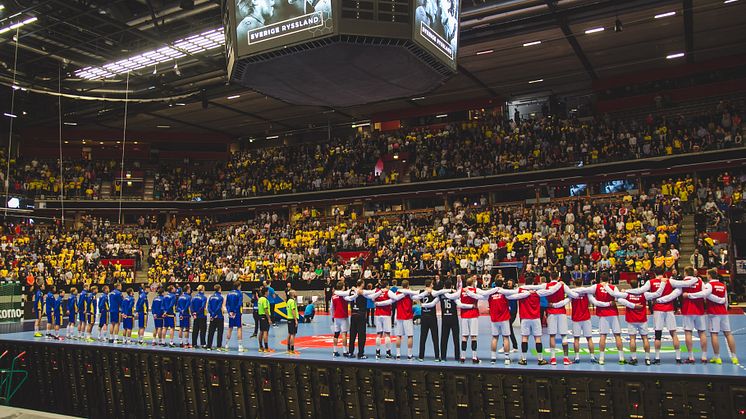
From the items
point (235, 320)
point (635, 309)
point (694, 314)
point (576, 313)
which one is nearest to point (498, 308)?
point (576, 313)

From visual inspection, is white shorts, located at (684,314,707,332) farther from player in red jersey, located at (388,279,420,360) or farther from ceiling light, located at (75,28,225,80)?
ceiling light, located at (75,28,225,80)

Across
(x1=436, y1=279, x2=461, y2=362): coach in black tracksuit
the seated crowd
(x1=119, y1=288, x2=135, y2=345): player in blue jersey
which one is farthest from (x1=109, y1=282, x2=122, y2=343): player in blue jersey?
the seated crowd

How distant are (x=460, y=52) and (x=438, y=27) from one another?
18.3m

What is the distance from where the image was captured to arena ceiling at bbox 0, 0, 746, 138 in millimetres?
24234

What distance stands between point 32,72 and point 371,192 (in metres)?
21.5

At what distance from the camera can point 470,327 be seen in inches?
472

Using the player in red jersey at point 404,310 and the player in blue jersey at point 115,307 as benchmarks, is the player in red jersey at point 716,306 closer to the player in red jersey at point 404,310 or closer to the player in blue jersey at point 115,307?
the player in red jersey at point 404,310

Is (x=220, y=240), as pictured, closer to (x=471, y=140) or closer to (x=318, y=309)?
Result: (x=318, y=309)

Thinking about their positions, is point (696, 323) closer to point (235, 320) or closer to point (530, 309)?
point (530, 309)

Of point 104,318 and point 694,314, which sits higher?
point 694,314

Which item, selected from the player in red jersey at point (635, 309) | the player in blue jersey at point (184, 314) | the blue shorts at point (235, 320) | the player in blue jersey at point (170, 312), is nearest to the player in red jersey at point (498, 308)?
the player in red jersey at point (635, 309)

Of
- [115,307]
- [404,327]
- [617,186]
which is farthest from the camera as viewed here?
[617,186]

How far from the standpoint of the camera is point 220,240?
41.6 meters

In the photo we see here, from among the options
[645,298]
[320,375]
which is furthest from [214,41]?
[645,298]
